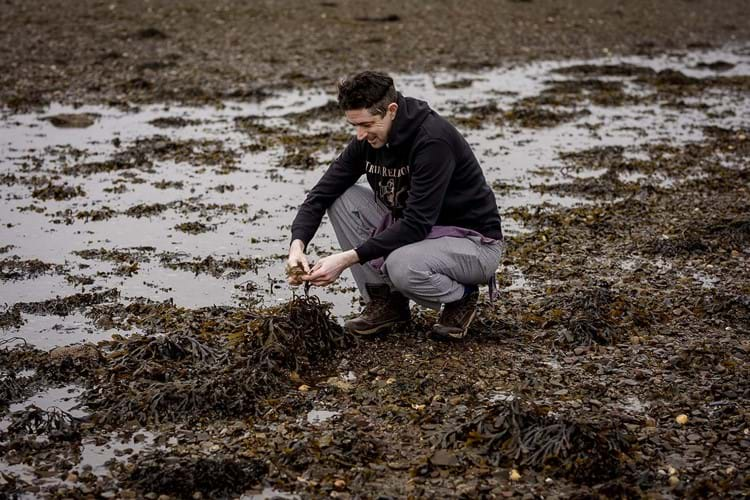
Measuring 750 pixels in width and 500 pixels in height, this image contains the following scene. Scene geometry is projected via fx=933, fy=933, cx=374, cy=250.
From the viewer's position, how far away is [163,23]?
20.0 metres

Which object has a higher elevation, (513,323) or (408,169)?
(408,169)

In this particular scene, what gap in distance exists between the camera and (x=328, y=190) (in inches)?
241

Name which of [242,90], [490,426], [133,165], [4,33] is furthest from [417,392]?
[4,33]

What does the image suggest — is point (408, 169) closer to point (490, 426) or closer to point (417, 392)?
point (417, 392)

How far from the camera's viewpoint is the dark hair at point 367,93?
5.50 metres

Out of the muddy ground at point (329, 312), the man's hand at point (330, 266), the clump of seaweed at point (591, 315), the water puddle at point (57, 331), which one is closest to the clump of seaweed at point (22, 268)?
the muddy ground at point (329, 312)

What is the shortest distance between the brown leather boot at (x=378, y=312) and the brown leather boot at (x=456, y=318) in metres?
0.31

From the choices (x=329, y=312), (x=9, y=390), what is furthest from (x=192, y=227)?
(x=9, y=390)

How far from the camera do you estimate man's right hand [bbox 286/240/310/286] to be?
576 cm

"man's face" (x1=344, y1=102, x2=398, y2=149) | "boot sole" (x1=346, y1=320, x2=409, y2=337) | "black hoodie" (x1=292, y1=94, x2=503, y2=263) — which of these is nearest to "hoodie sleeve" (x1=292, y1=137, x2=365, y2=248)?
"black hoodie" (x1=292, y1=94, x2=503, y2=263)

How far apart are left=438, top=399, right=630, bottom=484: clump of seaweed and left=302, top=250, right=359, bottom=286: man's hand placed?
1.26 m

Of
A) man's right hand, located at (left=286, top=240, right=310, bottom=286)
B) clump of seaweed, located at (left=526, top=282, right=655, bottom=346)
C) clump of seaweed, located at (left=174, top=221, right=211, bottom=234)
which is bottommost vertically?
clump of seaweed, located at (left=526, top=282, right=655, bottom=346)

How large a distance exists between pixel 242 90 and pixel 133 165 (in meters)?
4.56

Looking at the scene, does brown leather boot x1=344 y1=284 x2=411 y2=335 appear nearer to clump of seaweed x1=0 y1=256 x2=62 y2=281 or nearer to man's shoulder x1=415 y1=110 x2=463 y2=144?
man's shoulder x1=415 y1=110 x2=463 y2=144
